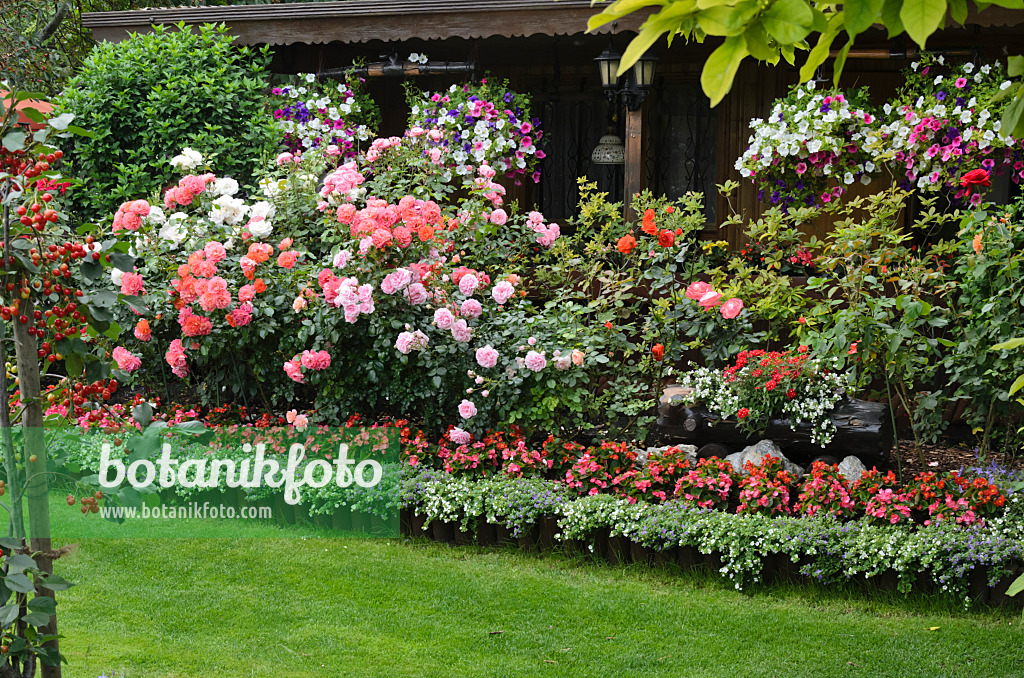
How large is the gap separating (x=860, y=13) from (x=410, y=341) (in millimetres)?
3525

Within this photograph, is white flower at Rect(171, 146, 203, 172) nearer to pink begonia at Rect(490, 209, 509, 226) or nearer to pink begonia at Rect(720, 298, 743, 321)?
pink begonia at Rect(490, 209, 509, 226)

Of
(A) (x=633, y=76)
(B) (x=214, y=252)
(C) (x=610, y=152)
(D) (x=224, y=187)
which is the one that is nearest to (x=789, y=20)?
(B) (x=214, y=252)

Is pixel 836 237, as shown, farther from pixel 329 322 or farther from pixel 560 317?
pixel 329 322

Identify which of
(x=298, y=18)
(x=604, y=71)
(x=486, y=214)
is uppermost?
(x=298, y=18)

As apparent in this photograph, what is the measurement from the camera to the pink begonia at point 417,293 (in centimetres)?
490

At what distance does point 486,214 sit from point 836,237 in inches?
80.6

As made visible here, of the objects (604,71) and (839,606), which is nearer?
(839,606)

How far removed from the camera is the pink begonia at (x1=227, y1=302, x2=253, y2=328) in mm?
4953

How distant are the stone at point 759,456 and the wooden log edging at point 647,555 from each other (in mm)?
750

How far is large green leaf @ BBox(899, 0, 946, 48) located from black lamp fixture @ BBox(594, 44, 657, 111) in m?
5.65

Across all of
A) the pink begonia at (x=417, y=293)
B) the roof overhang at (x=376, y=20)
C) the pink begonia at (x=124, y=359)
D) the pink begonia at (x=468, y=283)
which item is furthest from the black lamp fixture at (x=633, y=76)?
the pink begonia at (x=124, y=359)

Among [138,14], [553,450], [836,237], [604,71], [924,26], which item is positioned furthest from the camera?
[138,14]

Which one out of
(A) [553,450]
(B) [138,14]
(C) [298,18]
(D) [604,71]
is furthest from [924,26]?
(B) [138,14]

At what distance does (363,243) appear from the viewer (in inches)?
193
